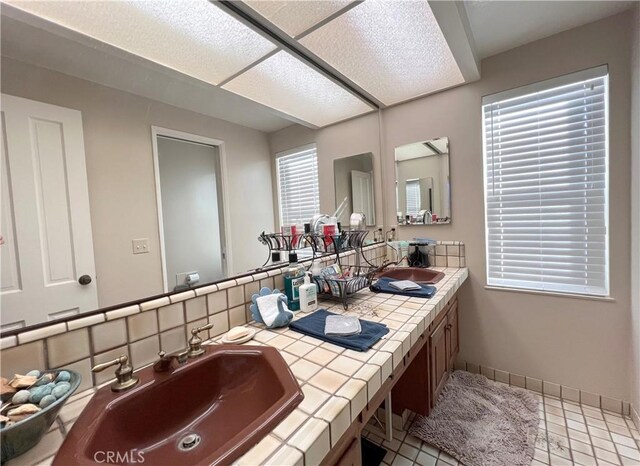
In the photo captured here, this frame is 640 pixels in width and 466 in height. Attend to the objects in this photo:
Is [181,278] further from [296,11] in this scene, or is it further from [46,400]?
[296,11]

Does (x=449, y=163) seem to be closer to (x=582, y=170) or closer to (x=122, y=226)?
(x=582, y=170)

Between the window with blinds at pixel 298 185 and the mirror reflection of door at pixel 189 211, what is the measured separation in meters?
0.38

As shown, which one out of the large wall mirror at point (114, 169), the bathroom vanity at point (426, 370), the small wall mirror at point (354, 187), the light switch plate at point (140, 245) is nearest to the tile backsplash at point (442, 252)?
the small wall mirror at point (354, 187)

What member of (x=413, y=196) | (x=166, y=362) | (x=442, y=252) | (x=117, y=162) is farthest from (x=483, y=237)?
(x=117, y=162)

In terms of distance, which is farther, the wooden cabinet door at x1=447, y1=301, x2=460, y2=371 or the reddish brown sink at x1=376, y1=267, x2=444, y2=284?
the reddish brown sink at x1=376, y1=267, x2=444, y2=284

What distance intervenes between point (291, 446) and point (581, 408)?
2.19 meters

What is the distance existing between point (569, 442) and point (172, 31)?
2792mm

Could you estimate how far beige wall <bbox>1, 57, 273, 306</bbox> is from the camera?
25.4 inches

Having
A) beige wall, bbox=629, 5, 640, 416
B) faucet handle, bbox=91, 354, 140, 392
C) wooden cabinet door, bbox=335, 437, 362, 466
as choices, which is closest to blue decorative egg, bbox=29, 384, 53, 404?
faucet handle, bbox=91, 354, 140, 392

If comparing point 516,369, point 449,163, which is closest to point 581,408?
point 516,369

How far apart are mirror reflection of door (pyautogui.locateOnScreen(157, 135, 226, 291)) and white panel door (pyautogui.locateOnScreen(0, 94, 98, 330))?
0.20m

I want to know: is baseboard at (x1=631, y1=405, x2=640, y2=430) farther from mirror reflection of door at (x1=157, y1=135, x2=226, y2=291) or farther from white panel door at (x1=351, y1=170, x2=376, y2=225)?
mirror reflection of door at (x1=157, y1=135, x2=226, y2=291)

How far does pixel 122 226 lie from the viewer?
0.75 metres

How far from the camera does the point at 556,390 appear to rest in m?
1.74
